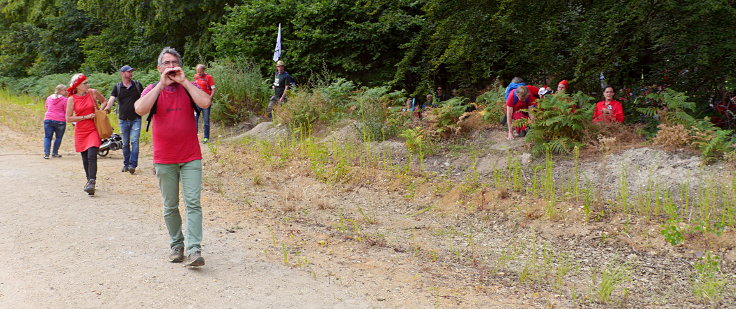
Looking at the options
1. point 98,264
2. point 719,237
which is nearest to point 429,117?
point 719,237

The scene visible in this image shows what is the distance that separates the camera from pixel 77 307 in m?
4.52

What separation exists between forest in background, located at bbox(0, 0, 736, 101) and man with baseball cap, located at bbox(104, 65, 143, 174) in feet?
16.9

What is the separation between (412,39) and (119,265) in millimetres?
10820

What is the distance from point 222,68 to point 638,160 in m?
10.6

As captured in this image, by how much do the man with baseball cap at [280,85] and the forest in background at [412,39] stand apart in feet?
5.29

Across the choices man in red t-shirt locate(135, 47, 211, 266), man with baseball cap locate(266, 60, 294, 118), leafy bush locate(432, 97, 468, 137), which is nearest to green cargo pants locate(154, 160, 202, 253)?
man in red t-shirt locate(135, 47, 211, 266)

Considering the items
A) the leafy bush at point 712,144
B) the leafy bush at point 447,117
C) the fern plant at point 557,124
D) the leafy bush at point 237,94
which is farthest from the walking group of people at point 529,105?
the leafy bush at point 237,94

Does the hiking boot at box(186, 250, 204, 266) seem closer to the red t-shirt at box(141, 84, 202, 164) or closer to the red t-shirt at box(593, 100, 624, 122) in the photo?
the red t-shirt at box(141, 84, 202, 164)

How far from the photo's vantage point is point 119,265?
17.9 ft

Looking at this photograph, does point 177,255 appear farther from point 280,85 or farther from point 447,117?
point 280,85

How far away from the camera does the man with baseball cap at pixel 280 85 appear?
14.0 meters

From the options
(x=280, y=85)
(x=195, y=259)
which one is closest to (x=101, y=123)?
(x=195, y=259)

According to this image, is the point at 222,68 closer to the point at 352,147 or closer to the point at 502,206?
the point at 352,147

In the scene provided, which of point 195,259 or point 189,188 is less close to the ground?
point 189,188
